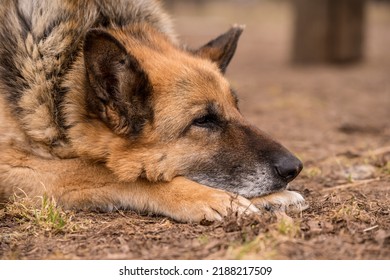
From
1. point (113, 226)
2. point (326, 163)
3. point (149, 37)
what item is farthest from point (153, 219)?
point (326, 163)

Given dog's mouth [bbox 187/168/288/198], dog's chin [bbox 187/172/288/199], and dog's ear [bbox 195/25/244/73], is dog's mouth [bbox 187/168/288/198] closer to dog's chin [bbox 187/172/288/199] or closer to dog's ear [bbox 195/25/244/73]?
dog's chin [bbox 187/172/288/199]

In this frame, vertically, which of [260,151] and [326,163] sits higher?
[260,151]

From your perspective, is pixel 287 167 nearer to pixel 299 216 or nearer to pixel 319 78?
pixel 299 216

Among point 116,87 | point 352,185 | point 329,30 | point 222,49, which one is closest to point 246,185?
point 116,87

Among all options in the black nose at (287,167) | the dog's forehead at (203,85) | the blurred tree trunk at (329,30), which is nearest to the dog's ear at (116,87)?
the dog's forehead at (203,85)

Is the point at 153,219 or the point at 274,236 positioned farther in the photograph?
the point at 153,219

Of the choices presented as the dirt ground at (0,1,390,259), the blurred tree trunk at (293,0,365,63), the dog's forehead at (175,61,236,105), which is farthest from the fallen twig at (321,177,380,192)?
the blurred tree trunk at (293,0,365,63)
